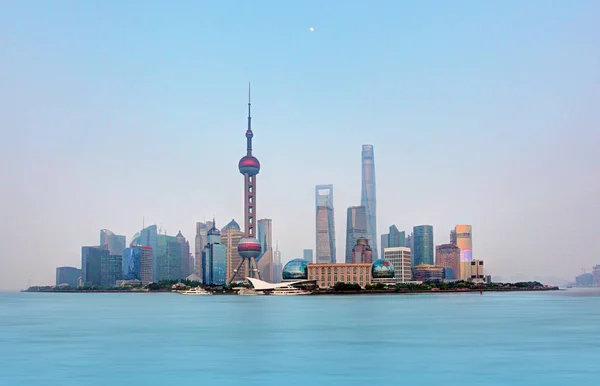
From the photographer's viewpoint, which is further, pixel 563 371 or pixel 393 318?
pixel 393 318

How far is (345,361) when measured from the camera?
6272 centimetres

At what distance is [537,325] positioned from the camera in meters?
102

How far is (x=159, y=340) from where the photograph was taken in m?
82.8

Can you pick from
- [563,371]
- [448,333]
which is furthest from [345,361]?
[448,333]

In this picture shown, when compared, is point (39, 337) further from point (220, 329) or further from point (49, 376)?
point (49, 376)

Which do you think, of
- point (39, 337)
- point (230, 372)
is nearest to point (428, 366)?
point (230, 372)

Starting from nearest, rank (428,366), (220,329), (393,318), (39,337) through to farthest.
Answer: (428,366), (39,337), (220,329), (393,318)

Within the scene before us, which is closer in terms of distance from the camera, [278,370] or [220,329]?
[278,370]

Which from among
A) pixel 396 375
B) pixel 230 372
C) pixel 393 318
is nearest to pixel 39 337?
pixel 230 372

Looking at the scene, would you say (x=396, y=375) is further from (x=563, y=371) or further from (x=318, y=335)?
(x=318, y=335)

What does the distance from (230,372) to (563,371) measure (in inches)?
1112

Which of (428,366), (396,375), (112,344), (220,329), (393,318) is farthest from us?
(393,318)

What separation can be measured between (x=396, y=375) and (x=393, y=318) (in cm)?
6560

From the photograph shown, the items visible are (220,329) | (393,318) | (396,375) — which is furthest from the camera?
(393,318)
